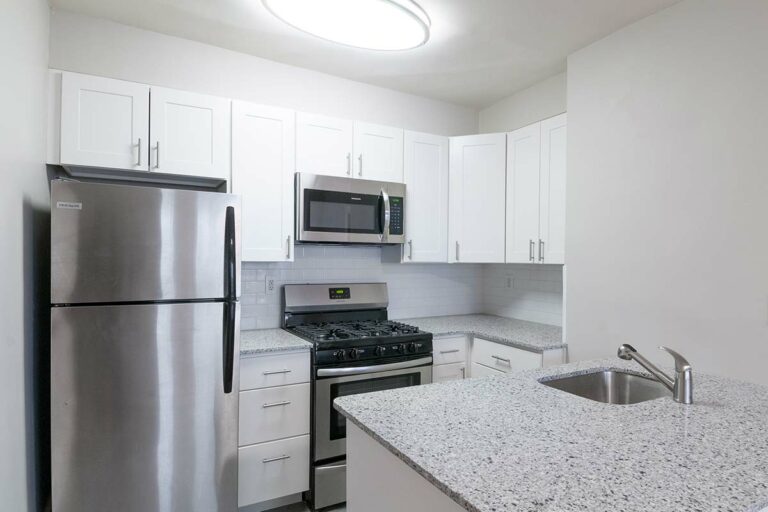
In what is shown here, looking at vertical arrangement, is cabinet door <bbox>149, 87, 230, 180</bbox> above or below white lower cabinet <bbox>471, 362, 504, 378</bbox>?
above

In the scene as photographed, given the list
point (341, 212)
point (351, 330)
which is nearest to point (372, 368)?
point (351, 330)

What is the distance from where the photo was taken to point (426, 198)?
324 centimetres

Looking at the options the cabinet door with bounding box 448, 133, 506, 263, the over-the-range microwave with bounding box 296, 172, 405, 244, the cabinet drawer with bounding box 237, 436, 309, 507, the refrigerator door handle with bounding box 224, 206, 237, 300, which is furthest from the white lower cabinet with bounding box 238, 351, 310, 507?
the cabinet door with bounding box 448, 133, 506, 263

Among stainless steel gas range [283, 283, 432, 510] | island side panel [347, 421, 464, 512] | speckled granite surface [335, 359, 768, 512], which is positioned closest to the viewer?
speckled granite surface [335, 359, 768, 512]

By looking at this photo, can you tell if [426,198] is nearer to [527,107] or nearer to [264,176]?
[527,107]

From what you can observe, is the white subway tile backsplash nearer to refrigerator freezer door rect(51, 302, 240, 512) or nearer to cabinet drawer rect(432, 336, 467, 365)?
cabinet drawer rect(432, 336, 467, 365)

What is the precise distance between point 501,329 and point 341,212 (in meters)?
1.39

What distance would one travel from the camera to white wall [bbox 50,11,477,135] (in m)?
2.37

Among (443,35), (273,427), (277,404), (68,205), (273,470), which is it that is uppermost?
(443,35)

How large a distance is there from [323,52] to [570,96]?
154 centimetres

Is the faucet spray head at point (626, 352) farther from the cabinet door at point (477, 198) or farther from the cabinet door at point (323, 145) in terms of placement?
the cabinet door at point (323, 145)

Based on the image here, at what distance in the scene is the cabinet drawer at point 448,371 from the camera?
115 inches

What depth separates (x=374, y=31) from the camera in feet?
7.19

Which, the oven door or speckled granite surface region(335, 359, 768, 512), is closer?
speckled granite surface region(335, 359, 768, 512)
